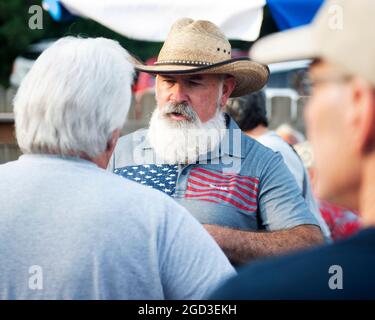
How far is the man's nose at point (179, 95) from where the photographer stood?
10.6ft

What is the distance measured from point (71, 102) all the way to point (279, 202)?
1.16 meters

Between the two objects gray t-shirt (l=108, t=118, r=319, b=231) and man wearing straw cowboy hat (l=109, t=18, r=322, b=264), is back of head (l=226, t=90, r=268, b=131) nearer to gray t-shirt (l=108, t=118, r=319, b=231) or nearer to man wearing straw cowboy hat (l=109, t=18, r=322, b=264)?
man wearing straw cowboy hat (l=109, t=18, r=322, b=264)

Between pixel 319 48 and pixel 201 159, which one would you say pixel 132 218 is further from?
pixel 201 159

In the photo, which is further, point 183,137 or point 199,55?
point 199,55

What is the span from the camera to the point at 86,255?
1.90 meters

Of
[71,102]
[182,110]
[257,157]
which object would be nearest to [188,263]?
[71,102]

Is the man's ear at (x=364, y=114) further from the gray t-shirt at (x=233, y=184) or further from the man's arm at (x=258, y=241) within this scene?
Result: the gray t-shirt at (x=233, y=184)

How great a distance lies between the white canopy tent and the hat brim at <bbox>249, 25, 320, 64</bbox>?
248 cm

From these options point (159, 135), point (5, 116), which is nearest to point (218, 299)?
point (159, 135)

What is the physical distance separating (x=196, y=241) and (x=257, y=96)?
7.85 feet

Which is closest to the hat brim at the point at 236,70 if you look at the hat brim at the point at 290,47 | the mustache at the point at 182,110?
the mustache at the point at 182,110

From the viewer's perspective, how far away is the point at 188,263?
6.36 ft

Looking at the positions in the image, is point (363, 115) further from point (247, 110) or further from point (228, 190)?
point (247, 110)

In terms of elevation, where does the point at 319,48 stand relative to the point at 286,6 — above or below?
below
